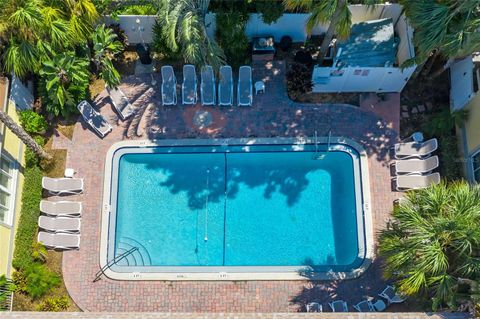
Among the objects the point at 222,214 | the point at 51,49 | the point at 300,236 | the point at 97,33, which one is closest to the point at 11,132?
the point at 51,49

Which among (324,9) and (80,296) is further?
(80,296)

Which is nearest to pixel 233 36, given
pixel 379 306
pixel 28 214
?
pixel 28 214

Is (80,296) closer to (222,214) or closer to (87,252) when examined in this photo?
(87,252)

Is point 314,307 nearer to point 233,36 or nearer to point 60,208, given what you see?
point 60,208

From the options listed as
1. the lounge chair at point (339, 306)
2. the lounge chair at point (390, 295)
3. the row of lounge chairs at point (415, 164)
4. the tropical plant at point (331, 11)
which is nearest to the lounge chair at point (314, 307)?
the lounge chair at point (339, 306)

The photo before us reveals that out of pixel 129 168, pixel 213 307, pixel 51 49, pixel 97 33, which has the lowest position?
pixel 213 307

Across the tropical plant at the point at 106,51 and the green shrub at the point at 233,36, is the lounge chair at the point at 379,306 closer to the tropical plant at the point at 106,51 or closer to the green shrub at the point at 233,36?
the green shrub at the point at 233,36

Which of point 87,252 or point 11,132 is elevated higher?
point 11,132
